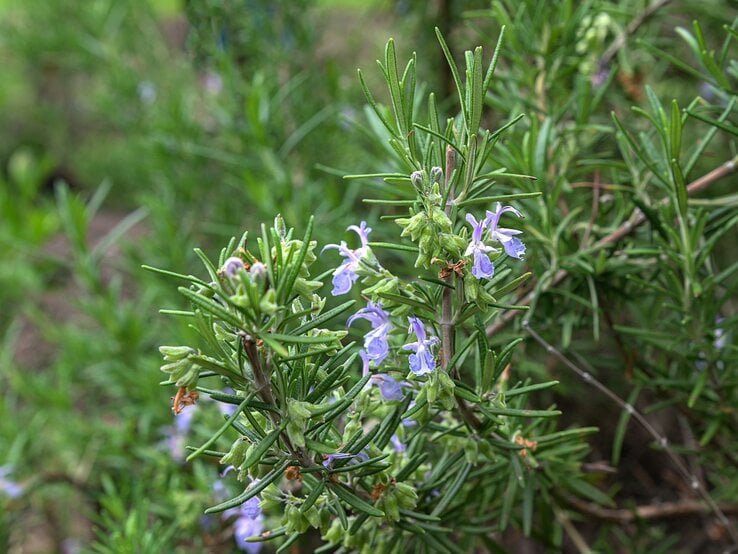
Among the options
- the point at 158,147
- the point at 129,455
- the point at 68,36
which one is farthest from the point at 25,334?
the point at 129,455

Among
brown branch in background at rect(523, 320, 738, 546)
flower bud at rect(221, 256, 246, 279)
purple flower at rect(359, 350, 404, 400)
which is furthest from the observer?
brown branch in background at rect(523, 320, 738, 546)

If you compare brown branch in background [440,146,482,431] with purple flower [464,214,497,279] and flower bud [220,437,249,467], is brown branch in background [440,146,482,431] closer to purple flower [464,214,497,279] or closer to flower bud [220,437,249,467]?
purple flower [464,214,497,279]

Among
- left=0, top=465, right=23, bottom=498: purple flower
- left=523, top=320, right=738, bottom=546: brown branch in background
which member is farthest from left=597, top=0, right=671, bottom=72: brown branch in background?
left=0, top=465, right=23, bottom=498: purple flower

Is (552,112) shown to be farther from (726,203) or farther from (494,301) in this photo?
(494,301)

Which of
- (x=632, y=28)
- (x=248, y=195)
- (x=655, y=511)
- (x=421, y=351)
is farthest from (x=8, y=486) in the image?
(x=632, y=28)

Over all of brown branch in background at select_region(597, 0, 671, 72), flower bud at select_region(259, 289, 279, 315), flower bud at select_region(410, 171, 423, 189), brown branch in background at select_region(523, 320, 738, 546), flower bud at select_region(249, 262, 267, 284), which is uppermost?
brown branch in background at select_region(597, 0, 671, 72)

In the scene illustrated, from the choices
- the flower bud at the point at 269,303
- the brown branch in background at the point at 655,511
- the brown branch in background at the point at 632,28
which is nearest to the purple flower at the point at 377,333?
the flower bud at the point at 269,303
